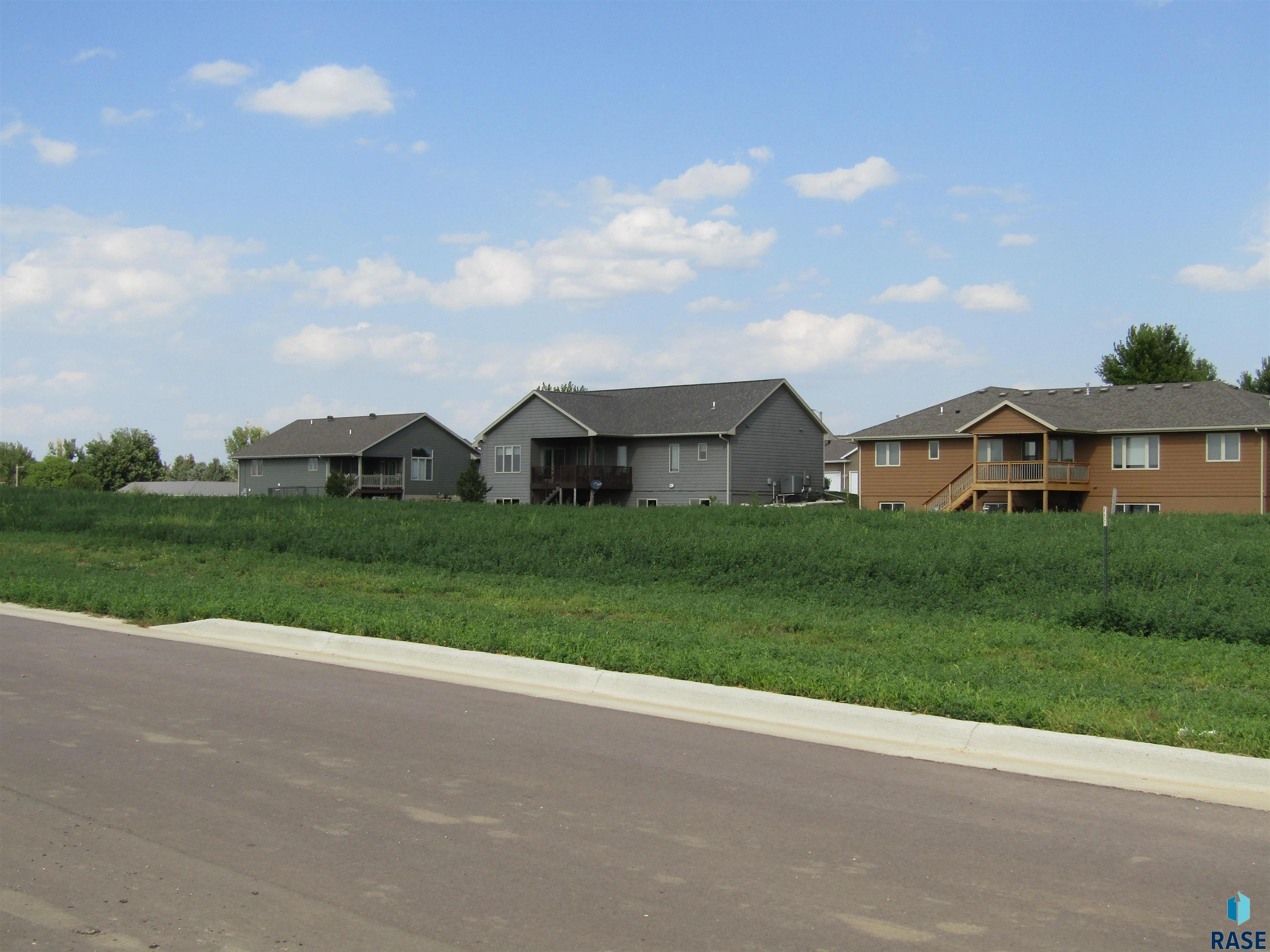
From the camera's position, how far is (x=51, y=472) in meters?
94.9

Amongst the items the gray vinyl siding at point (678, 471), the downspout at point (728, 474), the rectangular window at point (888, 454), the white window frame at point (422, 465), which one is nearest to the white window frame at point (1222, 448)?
the rectangular window at point (888, 454)

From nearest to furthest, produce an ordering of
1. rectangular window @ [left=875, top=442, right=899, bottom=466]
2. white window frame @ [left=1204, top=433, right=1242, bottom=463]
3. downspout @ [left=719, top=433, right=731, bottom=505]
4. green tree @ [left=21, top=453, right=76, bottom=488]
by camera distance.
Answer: white window frame @ [left=1204, top=433, right=1242, bottom=463] → rectangular window @ [left=875, top=442, right=899, bottom=466] → downspout @ [left=719, top=433, right=731, bottom=505] → green tree @ [left=21, top=453, right=76, bottom=488]

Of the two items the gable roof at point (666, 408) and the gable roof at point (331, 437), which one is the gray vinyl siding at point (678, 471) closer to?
the gable roof at point (666, 408)

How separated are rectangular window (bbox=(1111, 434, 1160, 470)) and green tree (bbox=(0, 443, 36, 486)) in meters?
97.6

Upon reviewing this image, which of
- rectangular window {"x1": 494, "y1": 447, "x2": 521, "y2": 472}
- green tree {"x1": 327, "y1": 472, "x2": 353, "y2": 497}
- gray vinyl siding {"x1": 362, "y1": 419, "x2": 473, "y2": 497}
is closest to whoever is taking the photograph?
rectangular window {"x1": 494, "y1": 447, "x2": 521, "y2": 472}

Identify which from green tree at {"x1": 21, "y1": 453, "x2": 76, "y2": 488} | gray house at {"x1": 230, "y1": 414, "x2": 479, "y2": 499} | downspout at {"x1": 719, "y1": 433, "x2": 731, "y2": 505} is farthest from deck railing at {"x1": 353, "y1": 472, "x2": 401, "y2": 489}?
green tree at {"x1": 21, "y1": 453, "x2": 76, "y2": 488}

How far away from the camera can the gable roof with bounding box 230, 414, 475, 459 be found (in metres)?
67.3

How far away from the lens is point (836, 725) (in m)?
9.14

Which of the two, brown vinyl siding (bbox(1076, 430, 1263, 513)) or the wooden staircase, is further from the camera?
the wooden staircase

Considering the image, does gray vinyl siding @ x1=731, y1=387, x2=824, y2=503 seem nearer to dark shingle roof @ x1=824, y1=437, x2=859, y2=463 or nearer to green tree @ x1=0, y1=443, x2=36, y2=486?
dark shingle roof @ x1=824, y1=437, x2=859, y2=463

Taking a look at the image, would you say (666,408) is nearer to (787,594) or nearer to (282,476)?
(282,476)

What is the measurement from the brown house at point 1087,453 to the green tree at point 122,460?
270 feet

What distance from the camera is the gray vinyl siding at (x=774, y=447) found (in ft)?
173

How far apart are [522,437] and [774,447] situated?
1324cm
